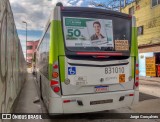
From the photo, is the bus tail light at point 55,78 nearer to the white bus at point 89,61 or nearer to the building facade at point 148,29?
the white bus at point 89,61

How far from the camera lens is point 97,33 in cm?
606

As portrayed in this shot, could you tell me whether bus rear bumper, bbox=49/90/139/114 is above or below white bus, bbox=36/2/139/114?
below

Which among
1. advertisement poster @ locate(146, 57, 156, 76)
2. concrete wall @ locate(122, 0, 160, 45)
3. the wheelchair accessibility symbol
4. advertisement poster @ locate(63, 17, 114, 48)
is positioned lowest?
advertisement poster @ locate(146, 57, 156, 76)

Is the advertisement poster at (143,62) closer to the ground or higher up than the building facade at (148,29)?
closer to the ground

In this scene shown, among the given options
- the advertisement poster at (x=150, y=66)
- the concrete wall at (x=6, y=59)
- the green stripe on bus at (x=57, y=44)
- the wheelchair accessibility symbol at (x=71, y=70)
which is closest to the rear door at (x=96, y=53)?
the wheelchair accessibility symbol at (x=71, y=70)

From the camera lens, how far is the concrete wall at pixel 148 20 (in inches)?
921

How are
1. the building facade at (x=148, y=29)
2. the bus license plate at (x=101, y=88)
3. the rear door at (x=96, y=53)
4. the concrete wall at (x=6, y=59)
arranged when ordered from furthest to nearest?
the building facade at (x=148, y=29)
the bus license plate at (x=101, y=88)
the rear door at (x=96, y=53)
the concrete wall at (x=6, y=59)

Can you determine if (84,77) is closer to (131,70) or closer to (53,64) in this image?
(53,64)

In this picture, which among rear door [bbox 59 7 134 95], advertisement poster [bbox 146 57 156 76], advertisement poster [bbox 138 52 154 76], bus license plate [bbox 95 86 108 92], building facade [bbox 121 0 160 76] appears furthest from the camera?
advertisement poster [bbox 138 52 154 76]

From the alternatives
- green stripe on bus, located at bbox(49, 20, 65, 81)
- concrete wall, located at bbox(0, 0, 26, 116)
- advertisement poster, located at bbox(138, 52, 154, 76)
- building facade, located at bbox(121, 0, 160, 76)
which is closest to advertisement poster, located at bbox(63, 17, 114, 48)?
green stripe on bus, located at bbox(49, 20, 65, 81)

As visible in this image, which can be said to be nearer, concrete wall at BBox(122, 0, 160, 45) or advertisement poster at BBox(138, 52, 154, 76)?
concrete wall at BBox(122, 0, 160, 45)

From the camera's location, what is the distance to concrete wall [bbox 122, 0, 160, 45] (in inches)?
921

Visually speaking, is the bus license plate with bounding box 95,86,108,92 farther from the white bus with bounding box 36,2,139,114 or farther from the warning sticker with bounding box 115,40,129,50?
the warning sticker with bounding box 115,40,129,50

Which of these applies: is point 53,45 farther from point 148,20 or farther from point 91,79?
point 148,20
